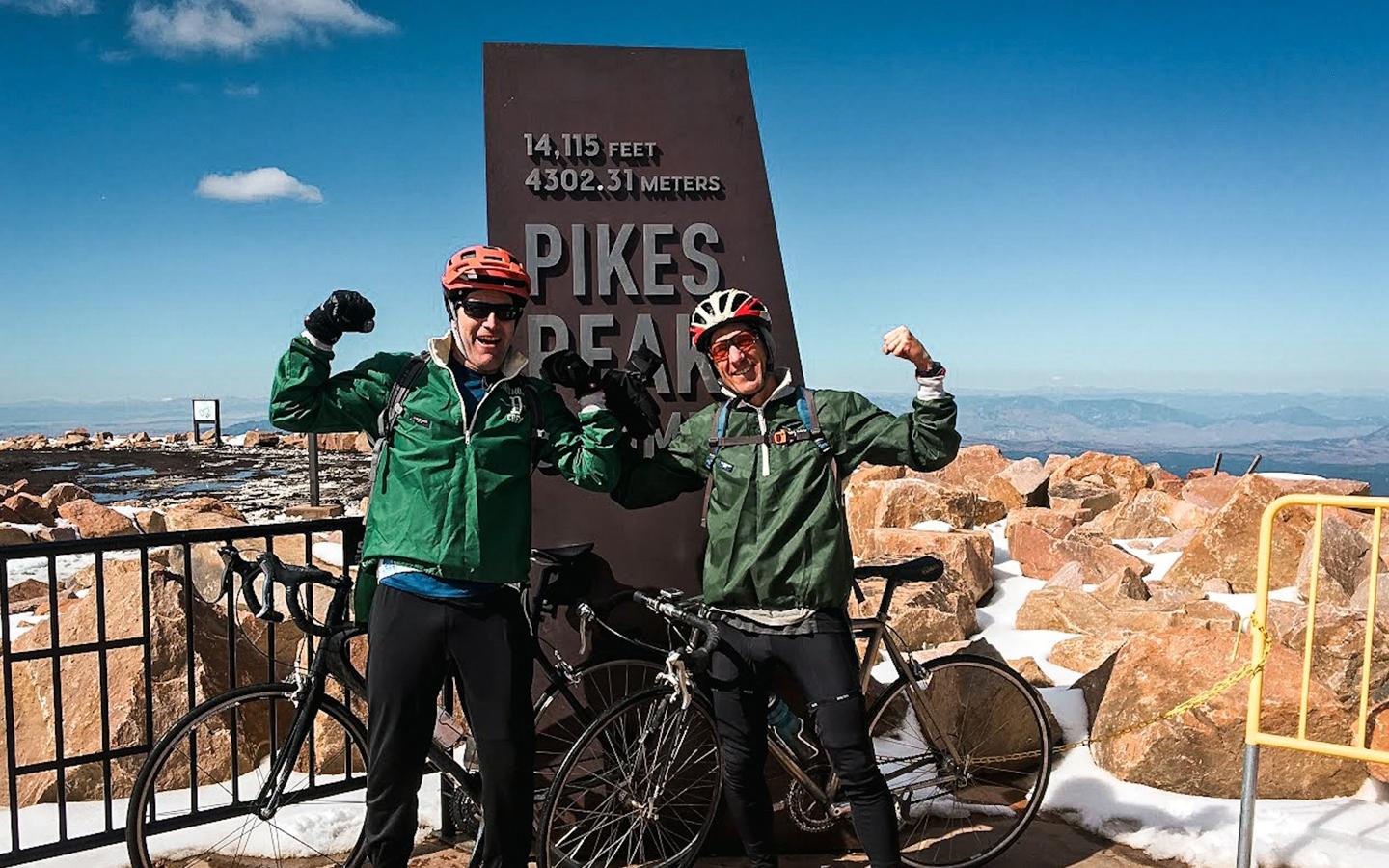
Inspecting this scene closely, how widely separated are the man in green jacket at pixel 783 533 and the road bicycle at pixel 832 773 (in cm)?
19

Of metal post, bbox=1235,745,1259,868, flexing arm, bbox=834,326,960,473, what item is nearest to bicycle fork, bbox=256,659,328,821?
flexing arm, bbox=834,326,960,473

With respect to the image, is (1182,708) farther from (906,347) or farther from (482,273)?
(482,273)

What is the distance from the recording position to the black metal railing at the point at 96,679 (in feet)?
12.1

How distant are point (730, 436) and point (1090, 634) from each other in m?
4.27

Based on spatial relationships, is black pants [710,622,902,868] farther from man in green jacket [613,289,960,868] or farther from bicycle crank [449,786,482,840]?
bicycle crank [449,786,482,840]

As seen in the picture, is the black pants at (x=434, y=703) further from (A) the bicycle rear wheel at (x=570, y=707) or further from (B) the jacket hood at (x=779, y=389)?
(B) the jacket hood at (x=779, y=389)

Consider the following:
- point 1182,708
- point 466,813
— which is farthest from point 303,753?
point 1182,708

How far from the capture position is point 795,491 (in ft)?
10.9

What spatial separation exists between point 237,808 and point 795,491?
2.34m

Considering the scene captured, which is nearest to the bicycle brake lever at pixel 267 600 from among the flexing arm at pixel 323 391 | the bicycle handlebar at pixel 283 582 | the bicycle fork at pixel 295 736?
the bicycle handlebar at pixel 283 582

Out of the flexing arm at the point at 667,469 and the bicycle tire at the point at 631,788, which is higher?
the flexing arm at the point at 667,469

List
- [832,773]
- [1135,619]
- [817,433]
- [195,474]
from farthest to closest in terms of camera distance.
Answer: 1. [195,474]
2. [1135,619]
3. [832,773]
4. [817,433]

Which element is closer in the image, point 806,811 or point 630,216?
point 806,811

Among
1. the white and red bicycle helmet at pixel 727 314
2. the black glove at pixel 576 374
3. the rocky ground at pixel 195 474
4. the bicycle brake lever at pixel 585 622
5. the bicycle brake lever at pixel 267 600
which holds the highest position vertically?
the white and red bicycle helmet at pixel 727 314
